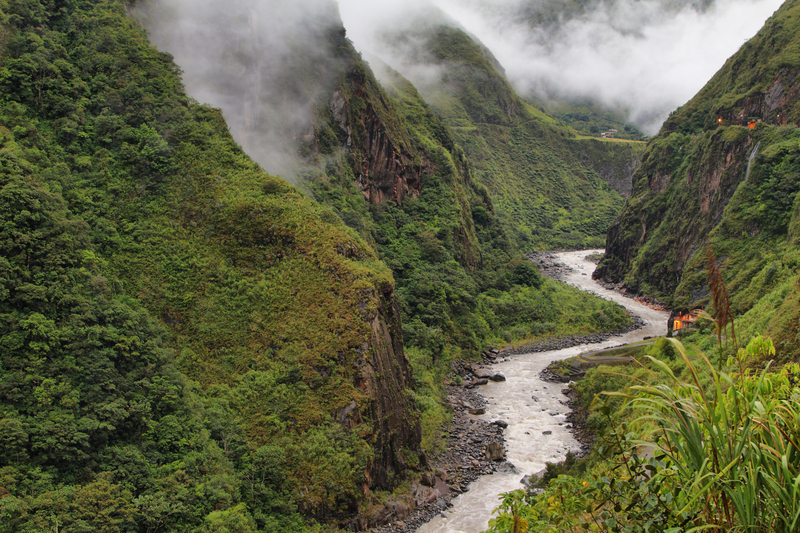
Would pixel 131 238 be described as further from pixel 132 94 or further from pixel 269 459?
pixel 269 459

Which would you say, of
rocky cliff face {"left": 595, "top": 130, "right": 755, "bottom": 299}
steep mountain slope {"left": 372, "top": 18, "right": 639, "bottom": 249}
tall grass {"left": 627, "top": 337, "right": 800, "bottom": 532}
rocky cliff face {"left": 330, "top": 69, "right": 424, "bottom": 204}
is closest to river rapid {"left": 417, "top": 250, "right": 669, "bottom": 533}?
tall grass {"left": 627, "top": 337, "right": 800, "bottom": 532}

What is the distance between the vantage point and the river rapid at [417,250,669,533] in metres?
25.0

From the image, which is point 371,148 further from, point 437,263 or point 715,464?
point 715,464

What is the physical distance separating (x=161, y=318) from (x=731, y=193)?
2478 inches

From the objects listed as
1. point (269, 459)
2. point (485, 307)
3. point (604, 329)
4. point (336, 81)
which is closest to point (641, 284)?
point (604, 329)

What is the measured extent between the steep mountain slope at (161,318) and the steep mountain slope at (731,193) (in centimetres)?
2027

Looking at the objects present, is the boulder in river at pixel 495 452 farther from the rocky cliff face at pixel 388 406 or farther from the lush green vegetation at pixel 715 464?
the lush green vegetation at pixel 715 464

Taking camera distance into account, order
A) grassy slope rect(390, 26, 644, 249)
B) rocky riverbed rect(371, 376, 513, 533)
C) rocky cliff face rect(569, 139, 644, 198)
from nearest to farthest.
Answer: rocky riverbed rect(371, 376, 513, 533), grassy slope rect(390, 26, 644, 249), rocky cliff face rect(569, 139, 644, 198)

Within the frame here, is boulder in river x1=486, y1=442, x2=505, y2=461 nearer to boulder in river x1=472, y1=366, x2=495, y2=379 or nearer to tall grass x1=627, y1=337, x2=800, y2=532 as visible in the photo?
boulder in river x1=472, y1=366, x2=495, y2=379

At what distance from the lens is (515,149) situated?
143500 millimetres

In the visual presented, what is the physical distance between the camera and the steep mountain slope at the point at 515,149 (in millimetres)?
125062

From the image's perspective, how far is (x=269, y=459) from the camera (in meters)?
21.8

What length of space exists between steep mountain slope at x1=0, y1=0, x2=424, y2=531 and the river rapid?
12.4 ft

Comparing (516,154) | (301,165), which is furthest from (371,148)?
(516,154)
